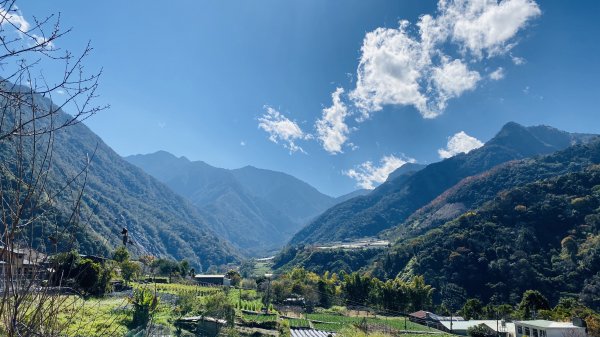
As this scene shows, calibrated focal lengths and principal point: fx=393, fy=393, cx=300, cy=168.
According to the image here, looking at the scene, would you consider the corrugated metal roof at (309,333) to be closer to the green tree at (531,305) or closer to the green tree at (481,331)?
the green tree at (481,331)

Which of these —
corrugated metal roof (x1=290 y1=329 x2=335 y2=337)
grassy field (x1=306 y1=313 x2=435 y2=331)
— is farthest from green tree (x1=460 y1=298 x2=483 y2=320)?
corrugated metal roof (x1=290 y1=329 x2=335 y2=337)

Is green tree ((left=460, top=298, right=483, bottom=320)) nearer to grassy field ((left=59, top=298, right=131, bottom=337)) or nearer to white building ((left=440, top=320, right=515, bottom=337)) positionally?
white building ((left=440, top=320, right=515, bottom=337))

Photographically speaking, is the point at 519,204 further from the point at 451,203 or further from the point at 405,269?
the point at 451,203

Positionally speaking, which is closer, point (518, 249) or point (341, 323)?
point (341, 323)

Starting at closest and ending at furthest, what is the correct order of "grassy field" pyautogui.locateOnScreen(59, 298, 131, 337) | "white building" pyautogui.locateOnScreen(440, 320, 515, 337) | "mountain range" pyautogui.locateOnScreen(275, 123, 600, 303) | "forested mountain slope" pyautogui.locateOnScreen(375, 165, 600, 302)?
"grassy field" pyautogui.locateOnScreen(59, 298, 131, 337), "white building" pyautogui.locateOnScreen(440, 320, 515, 337), "mountain range" pyautogui.locateOnScreen(275, 123, 600, 303), "forested mountain slope" pyautogui.locateOnScreen(375, 165, 600, 302)

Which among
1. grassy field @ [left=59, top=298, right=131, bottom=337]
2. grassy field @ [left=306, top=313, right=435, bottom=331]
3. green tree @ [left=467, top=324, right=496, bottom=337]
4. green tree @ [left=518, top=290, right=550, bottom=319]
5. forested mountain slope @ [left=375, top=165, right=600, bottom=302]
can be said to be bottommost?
grassy field @ [left=306, top=313, right=435, bottom=331]

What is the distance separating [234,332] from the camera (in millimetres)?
31406

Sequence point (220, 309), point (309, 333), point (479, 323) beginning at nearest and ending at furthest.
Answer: point (220, 309), point (309, 333), point (479, 323)

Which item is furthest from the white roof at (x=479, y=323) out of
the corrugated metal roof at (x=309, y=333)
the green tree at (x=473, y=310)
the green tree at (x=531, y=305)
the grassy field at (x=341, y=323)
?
the corrugated metal roof at (x=309, y=333)

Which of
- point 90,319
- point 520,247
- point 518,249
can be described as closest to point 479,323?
point 518,249

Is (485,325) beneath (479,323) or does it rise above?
above

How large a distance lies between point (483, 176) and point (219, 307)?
153m

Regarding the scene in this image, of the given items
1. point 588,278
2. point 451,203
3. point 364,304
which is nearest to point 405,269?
point 364,304

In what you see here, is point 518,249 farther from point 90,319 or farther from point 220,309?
point 90,319
